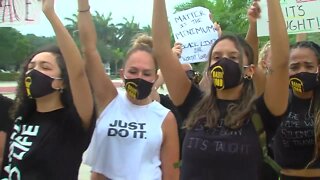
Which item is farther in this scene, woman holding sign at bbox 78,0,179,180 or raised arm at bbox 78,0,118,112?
raised arm at bbox 78,0,118,112

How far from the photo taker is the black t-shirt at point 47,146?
2.74 metres

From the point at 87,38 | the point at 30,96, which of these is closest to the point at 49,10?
the point at 87,38

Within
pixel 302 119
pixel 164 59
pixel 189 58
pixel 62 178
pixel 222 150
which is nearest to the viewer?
pixel 222 150

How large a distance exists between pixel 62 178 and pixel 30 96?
21.5 inches

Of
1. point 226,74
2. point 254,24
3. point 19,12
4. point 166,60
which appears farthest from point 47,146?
point 254,24

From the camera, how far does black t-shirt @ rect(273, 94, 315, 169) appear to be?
10.4 feet

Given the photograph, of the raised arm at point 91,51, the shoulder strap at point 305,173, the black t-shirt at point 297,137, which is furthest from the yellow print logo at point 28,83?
the shoulder strap at point 305,173

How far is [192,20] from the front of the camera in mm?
4617

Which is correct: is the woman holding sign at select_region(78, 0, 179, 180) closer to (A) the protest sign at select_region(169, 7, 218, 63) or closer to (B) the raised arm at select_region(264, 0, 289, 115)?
(B) the raised arm at select_region(264, 0, 289, 115)

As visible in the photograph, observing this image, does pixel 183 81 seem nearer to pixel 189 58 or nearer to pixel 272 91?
pixel 272 91

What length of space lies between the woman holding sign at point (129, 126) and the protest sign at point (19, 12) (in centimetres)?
85

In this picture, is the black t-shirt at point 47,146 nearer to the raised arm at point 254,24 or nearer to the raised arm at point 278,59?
the raised arm at point 278,59

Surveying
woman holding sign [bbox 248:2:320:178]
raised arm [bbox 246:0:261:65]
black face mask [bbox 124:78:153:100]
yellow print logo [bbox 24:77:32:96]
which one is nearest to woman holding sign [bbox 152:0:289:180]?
black face mask [bbox 124:78:153:100]

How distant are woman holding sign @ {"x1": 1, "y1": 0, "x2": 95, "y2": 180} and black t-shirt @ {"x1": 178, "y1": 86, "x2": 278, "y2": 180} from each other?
66cm
